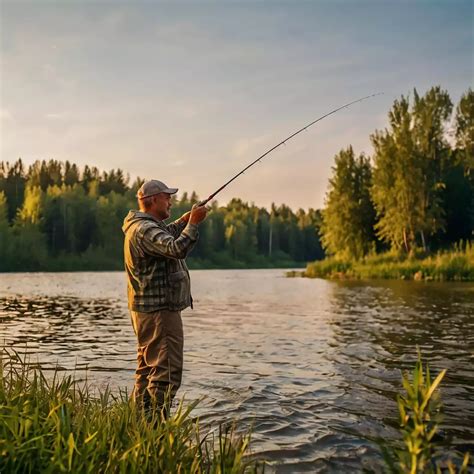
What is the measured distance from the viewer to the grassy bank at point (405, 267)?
33.7 metres

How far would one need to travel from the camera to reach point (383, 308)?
19.1m

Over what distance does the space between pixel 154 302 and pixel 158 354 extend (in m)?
0.50

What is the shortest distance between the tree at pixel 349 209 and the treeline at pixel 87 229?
314cm

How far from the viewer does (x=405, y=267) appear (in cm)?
3794

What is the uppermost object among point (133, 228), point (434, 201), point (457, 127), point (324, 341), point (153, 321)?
point (457, 127)

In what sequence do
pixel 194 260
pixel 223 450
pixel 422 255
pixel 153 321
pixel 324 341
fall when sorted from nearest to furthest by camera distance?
pixel 223 450
pixel 153 321
pixel 324 341
pixel 422 255
pixel 194 260

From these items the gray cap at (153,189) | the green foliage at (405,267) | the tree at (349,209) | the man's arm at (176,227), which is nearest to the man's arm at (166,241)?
the gray cap at (153,189)

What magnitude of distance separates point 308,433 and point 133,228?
281cm

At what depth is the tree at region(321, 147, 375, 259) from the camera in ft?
162

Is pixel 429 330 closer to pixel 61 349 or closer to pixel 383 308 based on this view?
pixel 383 308

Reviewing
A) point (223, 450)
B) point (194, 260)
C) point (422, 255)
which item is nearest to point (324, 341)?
point (223, 450)

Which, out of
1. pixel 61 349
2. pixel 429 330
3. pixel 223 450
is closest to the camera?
pixel 223 450

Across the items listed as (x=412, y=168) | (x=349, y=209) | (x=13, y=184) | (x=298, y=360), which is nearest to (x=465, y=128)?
(x=412, y=168)

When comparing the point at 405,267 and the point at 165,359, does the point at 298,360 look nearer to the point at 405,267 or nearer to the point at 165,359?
the point at 165,359
